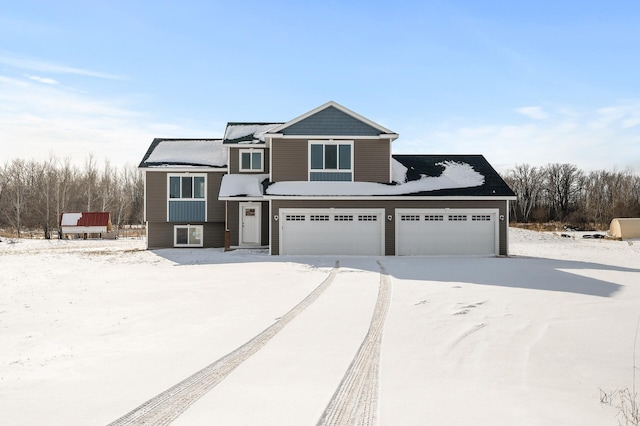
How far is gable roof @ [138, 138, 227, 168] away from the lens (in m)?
27.1

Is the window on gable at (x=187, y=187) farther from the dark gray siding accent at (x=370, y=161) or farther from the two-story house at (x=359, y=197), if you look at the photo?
the dark gray siding accent at (x=370, y=161)

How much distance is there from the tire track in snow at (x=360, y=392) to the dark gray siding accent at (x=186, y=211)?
66.8 ft

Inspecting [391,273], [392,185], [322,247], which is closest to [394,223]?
[392,185]

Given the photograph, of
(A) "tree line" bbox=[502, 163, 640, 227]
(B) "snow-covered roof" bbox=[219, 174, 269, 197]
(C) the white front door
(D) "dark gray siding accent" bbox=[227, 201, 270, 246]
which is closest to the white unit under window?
(D) "dark gray siding accent" bbox=[227, 201, 270, 246]

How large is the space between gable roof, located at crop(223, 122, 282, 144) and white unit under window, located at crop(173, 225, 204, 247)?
487 centimetres

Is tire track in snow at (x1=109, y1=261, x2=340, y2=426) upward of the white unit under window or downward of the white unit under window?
A: downward

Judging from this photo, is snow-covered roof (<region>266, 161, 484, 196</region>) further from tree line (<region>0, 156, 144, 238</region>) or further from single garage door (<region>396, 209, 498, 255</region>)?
tree line (<region>0, 156, 144, 238</region>)

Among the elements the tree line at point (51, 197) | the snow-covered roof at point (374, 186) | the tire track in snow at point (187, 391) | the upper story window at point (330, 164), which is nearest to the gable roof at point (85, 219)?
the tree line at point (51, 197)

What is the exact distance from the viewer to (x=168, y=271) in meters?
17.0

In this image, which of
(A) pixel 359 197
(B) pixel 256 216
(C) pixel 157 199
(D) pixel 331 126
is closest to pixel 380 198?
(A) pixel 359 197

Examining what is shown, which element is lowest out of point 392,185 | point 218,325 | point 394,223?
point 218,325

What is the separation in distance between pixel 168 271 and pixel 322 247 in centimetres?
772

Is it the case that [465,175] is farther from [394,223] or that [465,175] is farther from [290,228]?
[290,228]

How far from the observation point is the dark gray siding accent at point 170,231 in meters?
Result: 27.5
